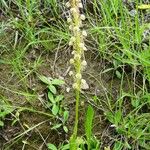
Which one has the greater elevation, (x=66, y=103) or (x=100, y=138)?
(x=66, y=103)

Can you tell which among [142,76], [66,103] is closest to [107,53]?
[142,76]

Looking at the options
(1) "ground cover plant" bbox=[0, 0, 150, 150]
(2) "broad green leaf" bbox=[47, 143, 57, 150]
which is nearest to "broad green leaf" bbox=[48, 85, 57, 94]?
(1) "ground cover plant" bbox=[0, 0, 150, 150]

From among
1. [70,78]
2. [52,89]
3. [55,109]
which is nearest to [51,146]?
[55,109]

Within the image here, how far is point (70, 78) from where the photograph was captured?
2.20 metres

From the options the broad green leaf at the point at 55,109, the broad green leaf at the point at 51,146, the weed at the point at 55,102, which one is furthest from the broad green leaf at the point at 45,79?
the broad green leaf at the point at 51,146

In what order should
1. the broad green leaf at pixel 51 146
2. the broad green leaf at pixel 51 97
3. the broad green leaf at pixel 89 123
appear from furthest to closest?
the broad green leaf at pixel 51 97 → the broad green leaf at pixel 51 146 → the broad green leaf at pixel 89 123

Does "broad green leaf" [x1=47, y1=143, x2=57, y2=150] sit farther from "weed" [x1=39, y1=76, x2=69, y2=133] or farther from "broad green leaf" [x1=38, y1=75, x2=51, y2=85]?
"broad green leaf" [x1=38, y1=75, x2=51, y2=85]

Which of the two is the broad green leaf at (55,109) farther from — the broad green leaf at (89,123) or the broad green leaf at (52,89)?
the broad green leaf at (89,123)

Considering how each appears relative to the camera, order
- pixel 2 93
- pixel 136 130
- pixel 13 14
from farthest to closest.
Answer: pixel 13 14
pixel 2 93
pixel 136 130

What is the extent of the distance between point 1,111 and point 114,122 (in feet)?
1.75

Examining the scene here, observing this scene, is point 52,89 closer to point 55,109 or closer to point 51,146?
point 55,109

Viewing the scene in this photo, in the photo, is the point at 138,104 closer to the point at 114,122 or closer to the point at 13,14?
the point at 114,122

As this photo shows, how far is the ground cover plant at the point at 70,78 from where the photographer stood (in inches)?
78.5

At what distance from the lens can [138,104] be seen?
208 centimetres
